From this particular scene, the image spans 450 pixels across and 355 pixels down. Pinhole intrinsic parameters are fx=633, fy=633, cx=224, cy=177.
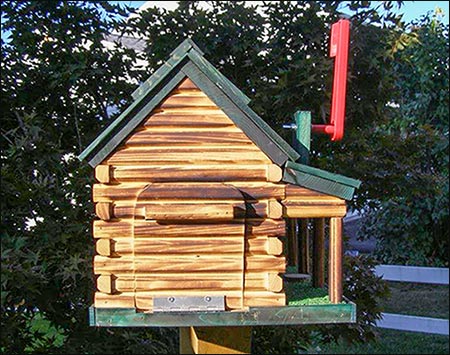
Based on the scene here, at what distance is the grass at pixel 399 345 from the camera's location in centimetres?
512

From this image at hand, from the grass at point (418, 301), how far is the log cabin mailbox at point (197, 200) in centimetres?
428

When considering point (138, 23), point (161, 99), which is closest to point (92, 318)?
point (161, 99)

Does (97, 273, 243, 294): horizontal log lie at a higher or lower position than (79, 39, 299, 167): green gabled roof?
lower

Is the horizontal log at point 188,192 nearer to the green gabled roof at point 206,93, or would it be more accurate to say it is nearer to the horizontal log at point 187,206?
the horizontal log at point 187,206

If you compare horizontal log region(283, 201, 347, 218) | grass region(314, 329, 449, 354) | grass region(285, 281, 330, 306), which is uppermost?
horizontal log region(283, 201, 347, 218)

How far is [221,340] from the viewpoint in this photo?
1.92 metres

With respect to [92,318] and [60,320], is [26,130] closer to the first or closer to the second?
[60,320]

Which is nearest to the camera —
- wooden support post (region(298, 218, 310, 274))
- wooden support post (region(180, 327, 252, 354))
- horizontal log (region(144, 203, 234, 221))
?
horizontal log (region(144, 203, 234, 221))

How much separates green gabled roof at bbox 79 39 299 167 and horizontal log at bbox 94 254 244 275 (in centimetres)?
27

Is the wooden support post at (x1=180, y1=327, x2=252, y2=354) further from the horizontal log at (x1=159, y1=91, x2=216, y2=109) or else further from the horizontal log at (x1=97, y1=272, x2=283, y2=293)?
the horizontal log at (x1=159, y1=91, x2=216, y2=109)

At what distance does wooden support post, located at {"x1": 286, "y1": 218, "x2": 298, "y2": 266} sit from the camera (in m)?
2.29

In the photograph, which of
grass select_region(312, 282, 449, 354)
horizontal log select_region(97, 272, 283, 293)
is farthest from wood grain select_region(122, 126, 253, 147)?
grass select_region(312, 282, 449, 354)

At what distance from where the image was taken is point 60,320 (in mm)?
2898

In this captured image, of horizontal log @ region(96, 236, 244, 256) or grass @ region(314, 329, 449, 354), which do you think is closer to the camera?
horizontal log @ region(96, 236, 244, 256)
